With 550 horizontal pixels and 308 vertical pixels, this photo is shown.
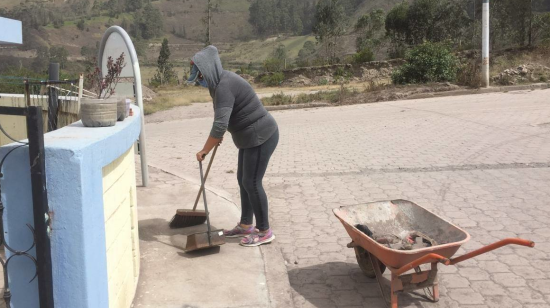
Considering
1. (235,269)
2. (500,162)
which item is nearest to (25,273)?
(235,269)

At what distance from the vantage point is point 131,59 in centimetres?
677

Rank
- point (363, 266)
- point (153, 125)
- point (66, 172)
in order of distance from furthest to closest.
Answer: point (153, 125) < point (363, 266) < point (66, 172)

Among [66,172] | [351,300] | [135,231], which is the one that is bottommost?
[351,300]

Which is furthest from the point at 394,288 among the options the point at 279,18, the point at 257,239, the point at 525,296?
the point at 279,18

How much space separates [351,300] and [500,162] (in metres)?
5.13

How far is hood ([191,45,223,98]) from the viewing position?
4.55 metres

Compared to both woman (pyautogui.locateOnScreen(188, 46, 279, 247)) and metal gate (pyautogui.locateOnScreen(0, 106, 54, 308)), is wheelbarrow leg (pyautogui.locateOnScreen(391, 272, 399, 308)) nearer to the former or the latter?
woman (pyautogui.locateOnScreen(188, 46, 279, 247))

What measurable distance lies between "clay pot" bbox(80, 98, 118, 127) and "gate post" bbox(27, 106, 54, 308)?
0.75m

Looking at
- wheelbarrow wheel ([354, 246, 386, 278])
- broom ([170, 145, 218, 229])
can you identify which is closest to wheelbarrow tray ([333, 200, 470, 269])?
wheelbarrow wheel ([354, 246, 386, 278])

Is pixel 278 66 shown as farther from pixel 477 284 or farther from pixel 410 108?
pixel 477 284

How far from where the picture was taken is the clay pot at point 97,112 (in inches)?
129

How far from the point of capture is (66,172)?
254 cm

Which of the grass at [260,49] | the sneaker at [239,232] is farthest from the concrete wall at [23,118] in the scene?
the grass at [260,49]

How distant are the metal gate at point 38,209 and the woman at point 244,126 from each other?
215cm
